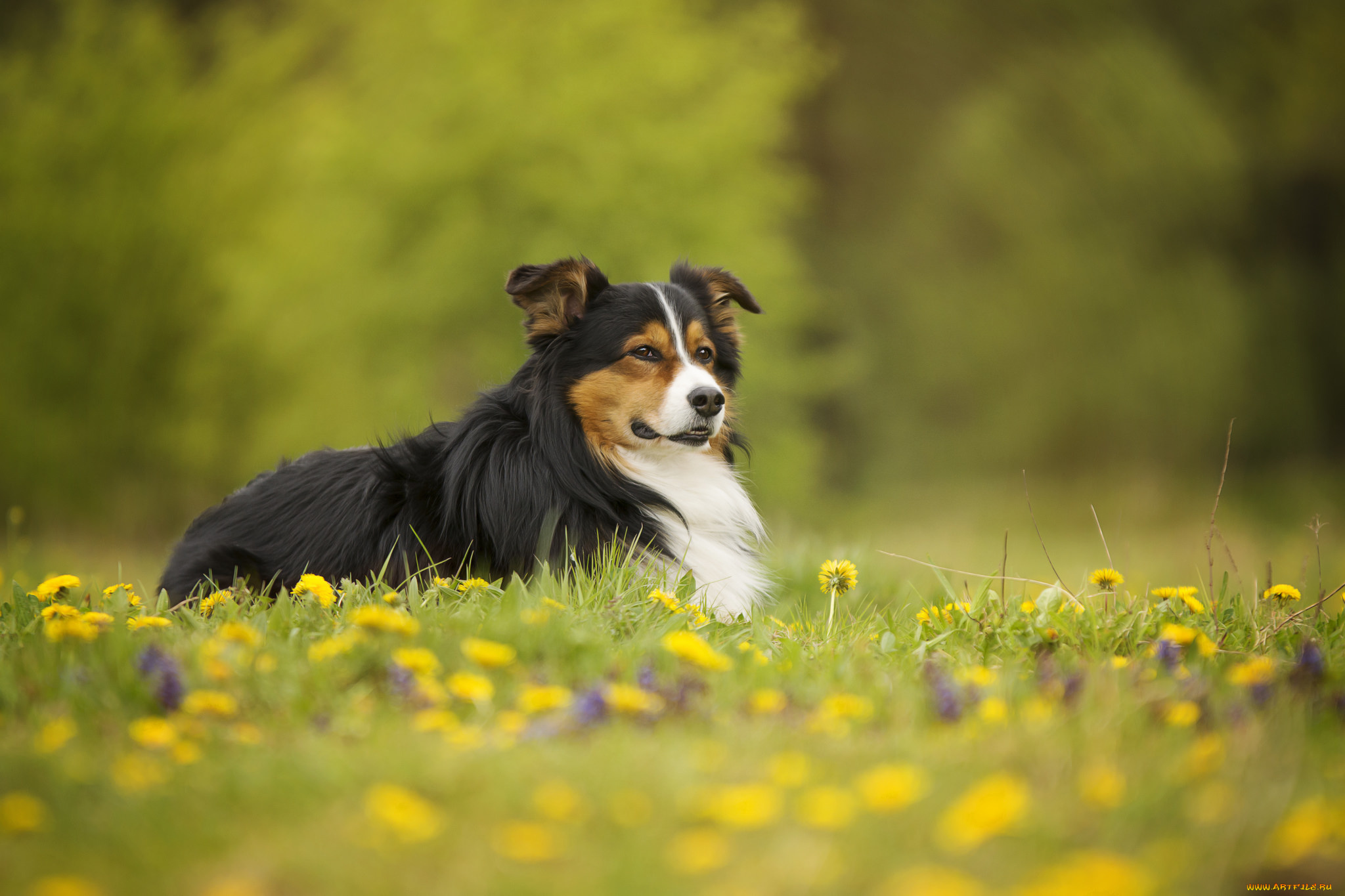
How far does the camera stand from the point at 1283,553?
11766 millimetres

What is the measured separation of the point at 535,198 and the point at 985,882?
12896 millimetres

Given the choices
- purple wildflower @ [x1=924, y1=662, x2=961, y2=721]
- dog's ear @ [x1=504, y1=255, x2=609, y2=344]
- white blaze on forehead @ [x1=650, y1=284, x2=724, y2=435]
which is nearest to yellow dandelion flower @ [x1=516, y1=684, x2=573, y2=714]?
purple wildflower @ [x1=924, y1=662, x2=961, y2=721]

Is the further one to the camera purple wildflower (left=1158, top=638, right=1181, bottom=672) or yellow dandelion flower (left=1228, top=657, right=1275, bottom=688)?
purple wildflower (left=1158, top=638, right=1181, bottom=672)

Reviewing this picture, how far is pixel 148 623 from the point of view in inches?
125

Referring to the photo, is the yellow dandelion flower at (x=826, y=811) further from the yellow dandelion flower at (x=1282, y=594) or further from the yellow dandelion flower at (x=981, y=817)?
the yellow dandelion flower at (x=1282, y=594)

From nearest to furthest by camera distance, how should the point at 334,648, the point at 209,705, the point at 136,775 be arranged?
1. the point at 136,775
2. the point at 209,705
3. the point at 334,648

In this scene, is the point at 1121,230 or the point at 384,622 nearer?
the point at 384,622

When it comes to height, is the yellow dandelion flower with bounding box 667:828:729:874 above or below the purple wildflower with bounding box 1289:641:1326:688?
below

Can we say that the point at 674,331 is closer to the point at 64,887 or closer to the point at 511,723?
the point at 511,723

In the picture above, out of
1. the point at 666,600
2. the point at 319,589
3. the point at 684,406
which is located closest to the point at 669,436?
the point at 684,406

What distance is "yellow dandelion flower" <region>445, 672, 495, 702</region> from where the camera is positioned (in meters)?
2.40

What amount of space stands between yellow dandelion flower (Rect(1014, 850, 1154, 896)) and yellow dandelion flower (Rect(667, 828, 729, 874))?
0.50m

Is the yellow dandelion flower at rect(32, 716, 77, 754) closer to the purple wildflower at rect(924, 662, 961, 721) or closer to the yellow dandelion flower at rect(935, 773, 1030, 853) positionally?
the yellow dandelion flower at rect(935, 773, 1030, 853)

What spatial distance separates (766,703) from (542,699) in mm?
554
